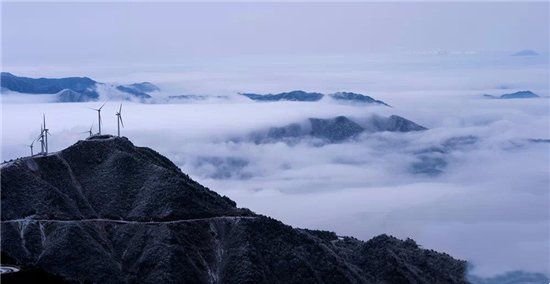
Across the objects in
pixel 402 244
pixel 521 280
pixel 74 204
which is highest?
pixel 74 204

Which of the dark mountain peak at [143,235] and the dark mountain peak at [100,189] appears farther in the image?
the dark mountain peak at [100,189]

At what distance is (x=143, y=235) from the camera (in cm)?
9319

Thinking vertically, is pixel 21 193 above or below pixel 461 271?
above

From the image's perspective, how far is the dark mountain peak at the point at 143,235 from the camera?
8981cm

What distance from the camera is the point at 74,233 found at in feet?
300

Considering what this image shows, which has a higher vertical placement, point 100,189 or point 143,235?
point 100,189

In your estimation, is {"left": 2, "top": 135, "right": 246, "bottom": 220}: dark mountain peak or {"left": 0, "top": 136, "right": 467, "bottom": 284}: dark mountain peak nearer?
{"left": 0, "top": 136, "right": 467, "bottom": 284}: dark mountain peak

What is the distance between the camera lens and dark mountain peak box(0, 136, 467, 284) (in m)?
89.8

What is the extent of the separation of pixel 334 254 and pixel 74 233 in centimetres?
2751

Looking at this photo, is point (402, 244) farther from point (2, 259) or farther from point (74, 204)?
point (2, 259)

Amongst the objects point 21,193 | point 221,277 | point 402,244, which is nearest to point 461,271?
point 402,244

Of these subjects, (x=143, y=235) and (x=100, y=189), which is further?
(x=100, y=189)

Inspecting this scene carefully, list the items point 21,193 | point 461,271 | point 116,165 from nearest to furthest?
point 21,193, point 116,165, point 461,271

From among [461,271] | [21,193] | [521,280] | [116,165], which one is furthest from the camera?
[521,280]
